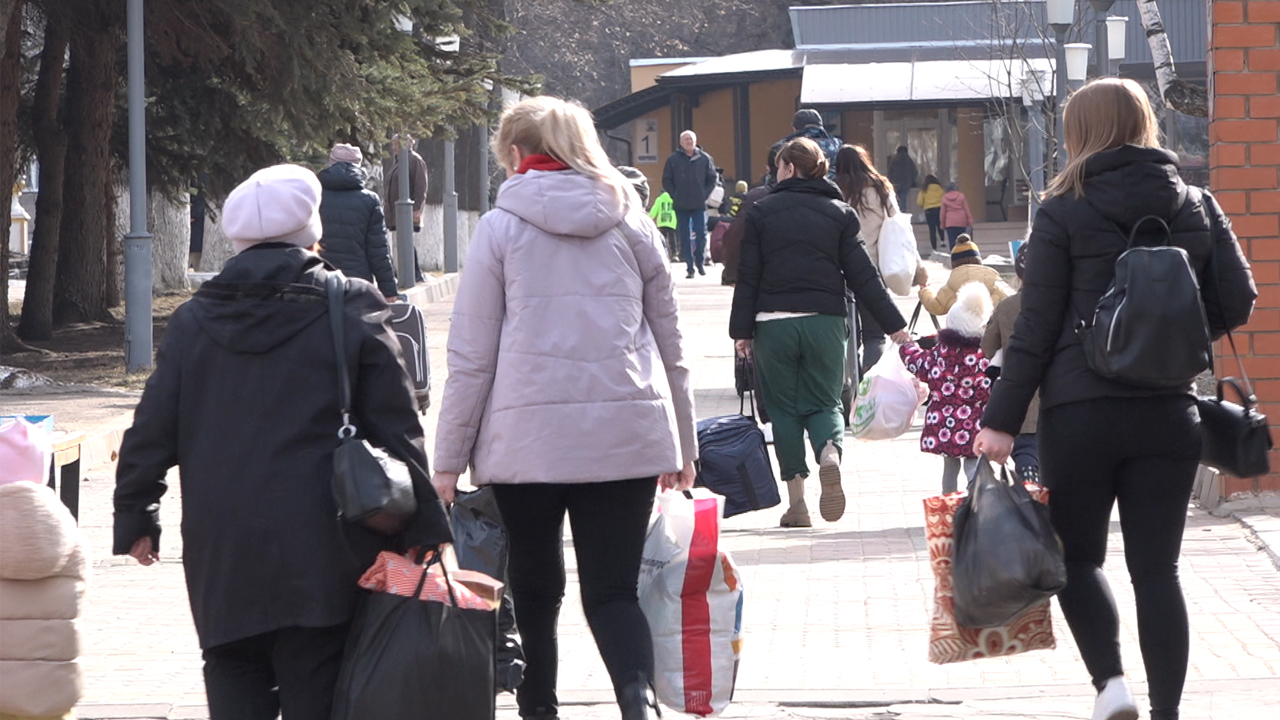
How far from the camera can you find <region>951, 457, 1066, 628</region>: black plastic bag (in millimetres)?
4480

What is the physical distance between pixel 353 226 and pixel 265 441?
29.4ft

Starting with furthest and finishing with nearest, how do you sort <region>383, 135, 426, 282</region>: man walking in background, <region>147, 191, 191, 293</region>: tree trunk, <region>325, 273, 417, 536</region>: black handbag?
<region>383, 135, 426, 282</region>: man walking in background → <region>147, 191, 191, 293</region>: tree trunk → <region>325, 273, 417, 536</region>: black handbag

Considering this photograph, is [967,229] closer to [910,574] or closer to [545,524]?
[910,574]

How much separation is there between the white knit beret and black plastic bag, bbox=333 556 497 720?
0.77m

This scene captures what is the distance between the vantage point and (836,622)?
21.7ft

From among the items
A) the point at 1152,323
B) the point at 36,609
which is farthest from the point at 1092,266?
the point at 36,609

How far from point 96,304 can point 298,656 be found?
1594 centimetres

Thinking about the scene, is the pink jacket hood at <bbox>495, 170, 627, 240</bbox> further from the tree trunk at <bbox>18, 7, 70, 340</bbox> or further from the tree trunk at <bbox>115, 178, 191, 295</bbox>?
the tree trunk at <bbox>115, 178, 191, 295</bbox>

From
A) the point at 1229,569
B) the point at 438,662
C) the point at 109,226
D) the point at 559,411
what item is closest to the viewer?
the point at 438,662

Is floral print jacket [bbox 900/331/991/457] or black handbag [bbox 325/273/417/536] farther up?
black handbag [bbox 325/273/417/536]

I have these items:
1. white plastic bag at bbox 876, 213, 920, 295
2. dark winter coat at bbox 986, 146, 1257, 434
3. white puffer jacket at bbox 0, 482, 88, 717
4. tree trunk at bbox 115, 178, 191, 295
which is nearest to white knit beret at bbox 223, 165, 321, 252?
white puffer jacket at bbox 0, 482, 88, 717

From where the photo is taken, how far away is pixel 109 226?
19781 mm

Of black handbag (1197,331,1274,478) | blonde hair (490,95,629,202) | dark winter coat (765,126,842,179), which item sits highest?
dark winter coat (765,126,842,179)

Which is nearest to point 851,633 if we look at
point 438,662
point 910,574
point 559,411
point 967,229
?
point 910,574
